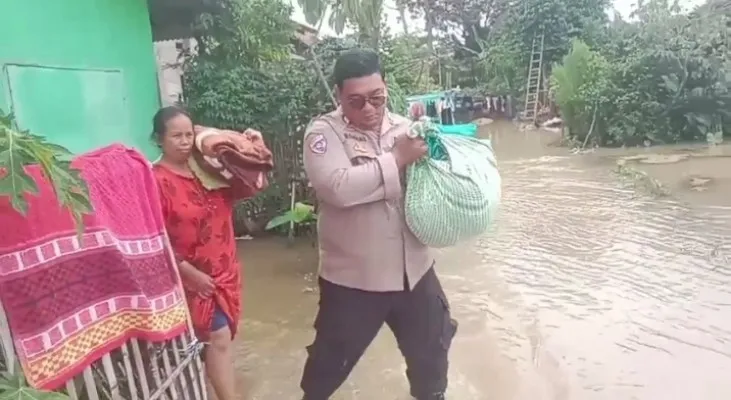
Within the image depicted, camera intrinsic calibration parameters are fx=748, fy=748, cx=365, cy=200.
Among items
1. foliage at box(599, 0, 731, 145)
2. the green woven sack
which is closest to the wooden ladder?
foliage at box(599, 0, 731, 145)

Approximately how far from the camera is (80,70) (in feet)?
17.1

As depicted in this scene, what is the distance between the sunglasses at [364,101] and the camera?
98.7 inches

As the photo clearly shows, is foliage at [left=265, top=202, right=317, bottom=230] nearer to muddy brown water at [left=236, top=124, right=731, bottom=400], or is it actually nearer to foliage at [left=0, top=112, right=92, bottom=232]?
muddy brown water at [left=236, top=124, right=731, bottom=400]

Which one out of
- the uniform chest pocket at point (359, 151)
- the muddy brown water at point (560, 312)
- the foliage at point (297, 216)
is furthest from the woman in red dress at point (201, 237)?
the foliage at point (297, 216)

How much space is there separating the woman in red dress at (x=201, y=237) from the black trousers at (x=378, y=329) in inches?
15.1

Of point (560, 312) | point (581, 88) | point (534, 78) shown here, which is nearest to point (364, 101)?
point (560, 312)

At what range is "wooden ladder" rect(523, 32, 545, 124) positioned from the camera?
25.1 metres

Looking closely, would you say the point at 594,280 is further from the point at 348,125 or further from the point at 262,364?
the point at 348,125

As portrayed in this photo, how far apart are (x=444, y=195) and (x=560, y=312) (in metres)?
2.83

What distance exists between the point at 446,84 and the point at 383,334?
87.9ft

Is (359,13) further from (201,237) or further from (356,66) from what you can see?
(356,66)

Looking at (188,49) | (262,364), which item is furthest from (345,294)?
(188,49)

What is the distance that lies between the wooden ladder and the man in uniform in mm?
22956

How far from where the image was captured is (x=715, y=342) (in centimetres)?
442
